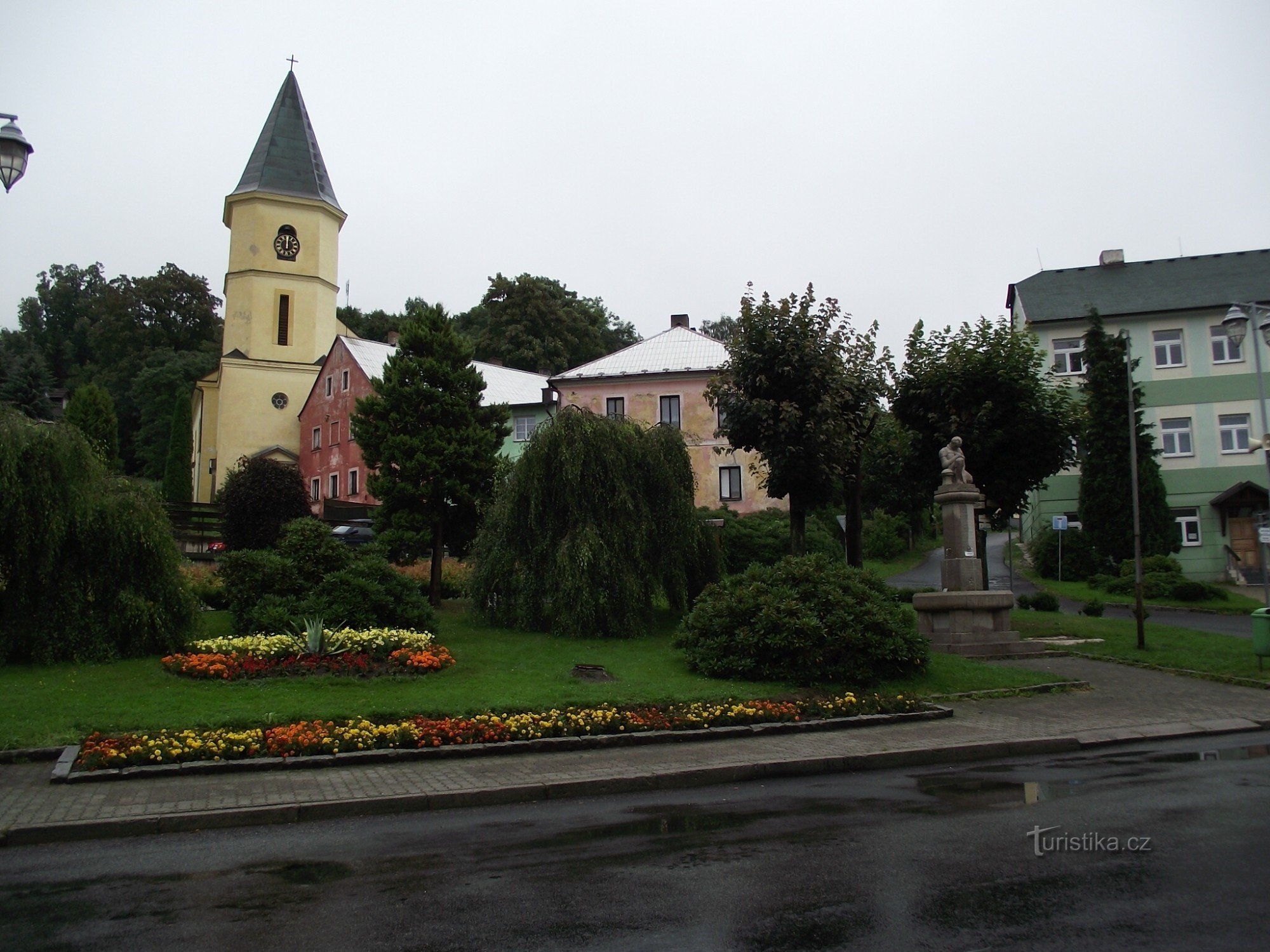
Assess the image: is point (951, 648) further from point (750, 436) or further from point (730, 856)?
point (730, 856)

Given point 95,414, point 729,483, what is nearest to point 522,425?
point 729,483

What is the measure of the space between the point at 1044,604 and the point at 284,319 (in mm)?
44337

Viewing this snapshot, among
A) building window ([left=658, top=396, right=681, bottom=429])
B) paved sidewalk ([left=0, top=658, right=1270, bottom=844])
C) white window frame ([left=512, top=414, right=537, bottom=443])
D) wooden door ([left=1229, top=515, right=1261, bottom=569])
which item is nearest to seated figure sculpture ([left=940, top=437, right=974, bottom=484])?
paved sidewalk ([left=0, top=658, right=1270, bottom=844])

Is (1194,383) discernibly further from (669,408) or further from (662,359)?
(662,359)

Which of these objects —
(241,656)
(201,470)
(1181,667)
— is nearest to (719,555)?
(1181,667)

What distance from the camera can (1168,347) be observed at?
39.2 metres

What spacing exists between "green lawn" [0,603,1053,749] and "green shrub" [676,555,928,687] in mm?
372

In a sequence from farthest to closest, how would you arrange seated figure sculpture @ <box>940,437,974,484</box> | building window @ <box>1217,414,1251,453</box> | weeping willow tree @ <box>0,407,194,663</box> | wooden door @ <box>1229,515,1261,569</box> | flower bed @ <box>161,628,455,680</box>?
building window @ <box>1217,414,1251,453</box> → wooden door @ <box>1229,515,1261,569</box> → seated figure sculpture @ <box>940,437,974,484</box> → weeping willow tree @ <box>0,407,194,663</box> → flower bed @ <box>161,628,455,680</box>

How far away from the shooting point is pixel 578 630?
18.4m

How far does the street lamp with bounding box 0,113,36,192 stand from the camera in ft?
33.3

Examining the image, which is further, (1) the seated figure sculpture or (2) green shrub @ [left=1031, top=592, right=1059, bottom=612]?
(2) green shrub @ [left=1031, top=592, right=1059, bottom=612]

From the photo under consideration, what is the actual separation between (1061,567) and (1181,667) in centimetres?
2048

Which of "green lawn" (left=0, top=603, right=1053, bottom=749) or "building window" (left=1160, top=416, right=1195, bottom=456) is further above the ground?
"building window" (left=1160, top=416, right=1195, bottom=456)

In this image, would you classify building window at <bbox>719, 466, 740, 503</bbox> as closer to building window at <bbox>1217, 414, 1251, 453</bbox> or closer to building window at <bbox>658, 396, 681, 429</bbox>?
building window at <bbox>658, 396, 681, 429</bbox>
